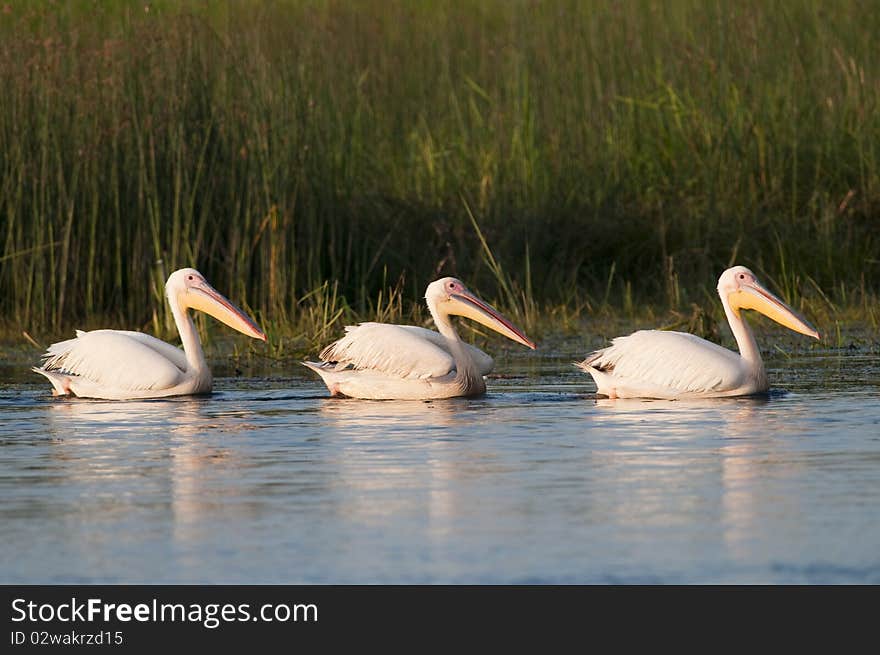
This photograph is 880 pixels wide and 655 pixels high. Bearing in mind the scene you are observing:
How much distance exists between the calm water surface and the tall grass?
8.46 feet

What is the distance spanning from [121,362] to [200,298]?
76 centimetres

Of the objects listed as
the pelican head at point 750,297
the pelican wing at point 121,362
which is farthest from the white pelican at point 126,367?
the pelican head at point 750,297

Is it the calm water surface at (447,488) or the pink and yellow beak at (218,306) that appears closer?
the calm water surface at (447,488)

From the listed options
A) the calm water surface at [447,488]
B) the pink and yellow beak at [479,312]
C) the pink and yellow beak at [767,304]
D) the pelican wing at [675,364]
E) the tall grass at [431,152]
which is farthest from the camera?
the tall grass at [431,152]

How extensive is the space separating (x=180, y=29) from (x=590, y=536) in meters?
7.44

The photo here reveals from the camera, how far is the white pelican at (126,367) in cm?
985

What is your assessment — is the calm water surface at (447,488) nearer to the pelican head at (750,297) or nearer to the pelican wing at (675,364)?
the pelican wing at (675,364)

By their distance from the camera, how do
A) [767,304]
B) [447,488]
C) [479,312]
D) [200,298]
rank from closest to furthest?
[447,488], [767,304], [479,312], [200,298]

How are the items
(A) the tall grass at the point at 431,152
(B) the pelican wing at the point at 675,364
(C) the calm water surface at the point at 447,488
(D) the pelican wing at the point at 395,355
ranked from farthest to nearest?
(A) the tall grass at the point at 431,152, (D) the pelican wing at the point at 395,355, (B) the pelican wing at the point at 675,364, (C) the calm water surface at the point at 447,488

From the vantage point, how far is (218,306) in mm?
10406

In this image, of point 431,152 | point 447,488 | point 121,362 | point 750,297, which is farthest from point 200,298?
point 431,152

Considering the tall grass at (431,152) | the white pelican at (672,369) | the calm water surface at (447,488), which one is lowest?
the calm water surface at (447,488)

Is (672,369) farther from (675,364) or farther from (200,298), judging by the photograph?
(200,298)
